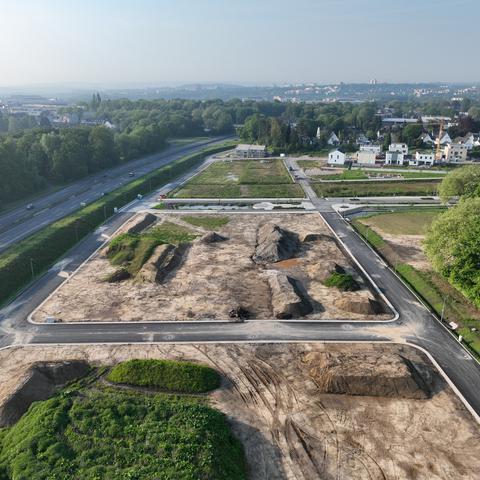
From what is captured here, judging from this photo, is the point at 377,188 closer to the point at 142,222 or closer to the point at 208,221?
the point at 208,221

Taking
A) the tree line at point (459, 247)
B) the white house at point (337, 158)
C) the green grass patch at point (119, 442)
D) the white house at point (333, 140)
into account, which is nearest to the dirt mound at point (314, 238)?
the tree line at point (459, 247)

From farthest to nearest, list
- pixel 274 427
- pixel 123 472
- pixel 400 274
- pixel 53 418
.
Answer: pixel 400 274 < pixel 274 427 < pixel 53 418 < pixel 123 472

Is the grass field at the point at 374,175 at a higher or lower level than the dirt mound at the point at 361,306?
lower

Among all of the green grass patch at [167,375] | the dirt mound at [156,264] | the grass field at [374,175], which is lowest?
the grass field at [374,175]

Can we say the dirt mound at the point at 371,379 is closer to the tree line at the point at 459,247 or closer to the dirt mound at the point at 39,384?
the tree line at the point at 459,247

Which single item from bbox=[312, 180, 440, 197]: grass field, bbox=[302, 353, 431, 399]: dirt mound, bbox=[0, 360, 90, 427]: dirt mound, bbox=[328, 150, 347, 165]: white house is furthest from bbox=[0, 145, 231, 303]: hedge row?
bbox=[328, 150, 347, 165]: white house

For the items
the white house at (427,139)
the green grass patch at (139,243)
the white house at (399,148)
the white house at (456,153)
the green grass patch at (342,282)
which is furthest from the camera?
the white house at (427,139)

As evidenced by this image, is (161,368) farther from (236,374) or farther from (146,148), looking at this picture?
(146,148)

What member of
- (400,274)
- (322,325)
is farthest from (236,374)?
(400,274)
